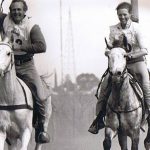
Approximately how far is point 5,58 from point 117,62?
8.41 ft

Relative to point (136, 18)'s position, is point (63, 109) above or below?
below

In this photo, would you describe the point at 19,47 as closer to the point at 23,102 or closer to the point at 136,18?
the point at 23,102

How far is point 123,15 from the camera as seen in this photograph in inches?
913

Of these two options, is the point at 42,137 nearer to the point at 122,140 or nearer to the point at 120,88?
the point at 122,140

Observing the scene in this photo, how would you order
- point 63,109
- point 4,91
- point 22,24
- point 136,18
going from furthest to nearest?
point 63,109 < point 136,18 < point 22,24 < point 4,91

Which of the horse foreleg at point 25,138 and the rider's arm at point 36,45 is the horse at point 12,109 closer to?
the horse foreleg at point 25,138

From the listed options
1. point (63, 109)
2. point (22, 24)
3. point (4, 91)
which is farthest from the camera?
point (63, 109)

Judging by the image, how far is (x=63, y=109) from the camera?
5066cm

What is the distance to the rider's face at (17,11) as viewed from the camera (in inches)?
864

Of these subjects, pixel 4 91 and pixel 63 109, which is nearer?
pixel 4 91

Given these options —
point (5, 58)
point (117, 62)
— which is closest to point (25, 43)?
point (5, 58)

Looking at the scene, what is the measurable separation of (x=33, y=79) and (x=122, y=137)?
2.61 meters

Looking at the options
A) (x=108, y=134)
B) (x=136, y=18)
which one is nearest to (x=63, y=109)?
(x=136, y=18)

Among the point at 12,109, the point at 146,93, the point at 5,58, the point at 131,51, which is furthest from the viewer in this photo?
the point at 146,93
